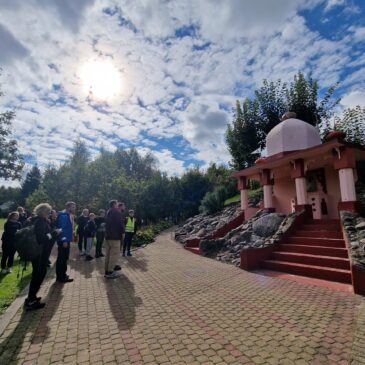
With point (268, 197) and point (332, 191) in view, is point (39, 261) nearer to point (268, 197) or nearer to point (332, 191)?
point (268, 197)

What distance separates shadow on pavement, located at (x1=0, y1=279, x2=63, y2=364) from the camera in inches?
126

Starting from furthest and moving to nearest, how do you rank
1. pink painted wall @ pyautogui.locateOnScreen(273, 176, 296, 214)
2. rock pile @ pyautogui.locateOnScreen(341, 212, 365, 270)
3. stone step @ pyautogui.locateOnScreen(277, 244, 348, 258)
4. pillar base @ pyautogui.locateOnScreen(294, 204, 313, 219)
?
pink painted wall @ pyautogui.locateOnScreen(273, 176, 296, 214)
pillar base @ pyautogui.locateOnScreen(294, 204, 313, 219)
stone step @ pyautogui.locateOnScreen(277, 244, 348, 258)
rock pile @ pyautogui.locateOnScreen(341, 212, 365, 270)

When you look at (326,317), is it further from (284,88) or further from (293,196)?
(284,88)

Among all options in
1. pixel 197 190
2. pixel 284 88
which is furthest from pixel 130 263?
pixel 284 88

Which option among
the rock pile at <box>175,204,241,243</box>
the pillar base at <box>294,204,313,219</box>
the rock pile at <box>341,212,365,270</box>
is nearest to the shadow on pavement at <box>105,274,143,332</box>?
the rock pile at <box>341,212,365,270</box>

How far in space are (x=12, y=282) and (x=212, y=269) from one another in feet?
18.1

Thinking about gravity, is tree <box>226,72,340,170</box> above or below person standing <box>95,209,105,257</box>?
above

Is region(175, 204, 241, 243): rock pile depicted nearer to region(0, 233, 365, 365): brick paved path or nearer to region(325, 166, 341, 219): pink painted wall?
region(325, 166, 341, 219): pink painted wall

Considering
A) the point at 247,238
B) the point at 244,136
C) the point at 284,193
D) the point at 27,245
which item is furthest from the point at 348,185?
the point at 244,136

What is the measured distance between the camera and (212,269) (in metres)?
8.17

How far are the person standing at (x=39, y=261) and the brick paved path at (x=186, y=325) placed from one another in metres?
0.22

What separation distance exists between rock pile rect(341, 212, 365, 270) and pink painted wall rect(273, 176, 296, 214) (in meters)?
5.51

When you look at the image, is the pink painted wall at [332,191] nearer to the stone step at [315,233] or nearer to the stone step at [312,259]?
the stone step at [315,233]

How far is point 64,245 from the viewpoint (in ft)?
20.1
